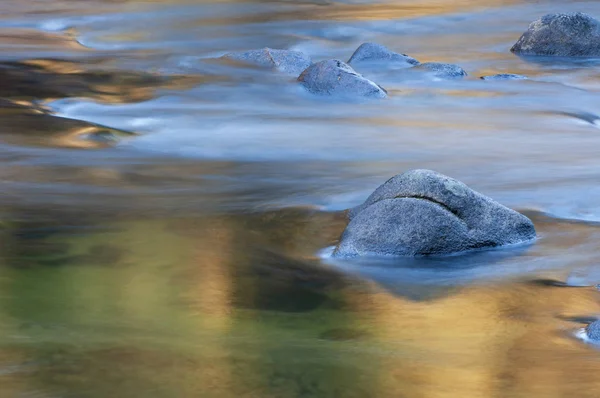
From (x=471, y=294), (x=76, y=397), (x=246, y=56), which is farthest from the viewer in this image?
(x=246, y=56)

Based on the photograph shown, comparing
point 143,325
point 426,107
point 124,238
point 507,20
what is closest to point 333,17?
point 507,20

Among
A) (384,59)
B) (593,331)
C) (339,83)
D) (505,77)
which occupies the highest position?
(593,331)

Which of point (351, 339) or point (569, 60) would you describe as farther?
point (569, 60)

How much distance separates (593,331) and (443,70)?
8.97 metres

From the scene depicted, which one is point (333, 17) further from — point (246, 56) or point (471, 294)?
point (471, 294)

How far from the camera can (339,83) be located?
483 inches

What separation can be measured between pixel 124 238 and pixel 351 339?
201 cm

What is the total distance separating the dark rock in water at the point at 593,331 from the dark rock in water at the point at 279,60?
8806 mm

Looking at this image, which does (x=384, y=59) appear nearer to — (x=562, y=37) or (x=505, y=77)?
(x=505, y=77)

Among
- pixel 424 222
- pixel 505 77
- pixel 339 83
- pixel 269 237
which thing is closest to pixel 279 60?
pixel 339 83

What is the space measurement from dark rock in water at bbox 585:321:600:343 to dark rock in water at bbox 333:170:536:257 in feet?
4.10

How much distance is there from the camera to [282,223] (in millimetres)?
7254

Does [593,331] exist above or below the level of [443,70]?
above

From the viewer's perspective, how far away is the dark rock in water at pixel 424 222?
20.7ft
